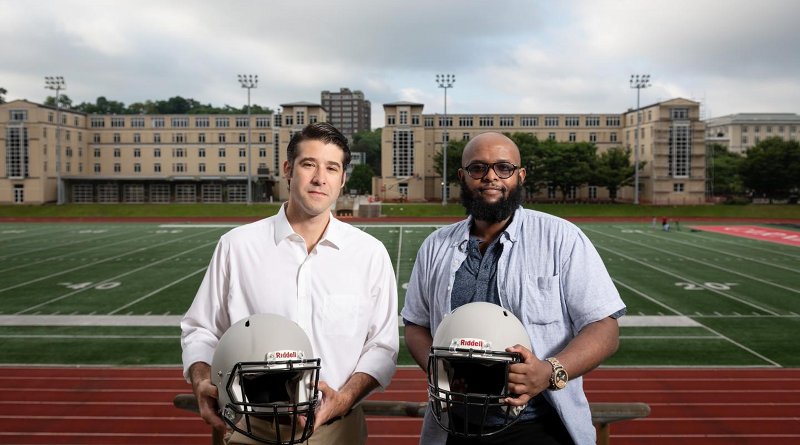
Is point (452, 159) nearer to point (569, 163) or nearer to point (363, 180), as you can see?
point (569, 163)

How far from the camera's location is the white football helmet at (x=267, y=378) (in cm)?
252

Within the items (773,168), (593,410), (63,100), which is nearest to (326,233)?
(593,410)

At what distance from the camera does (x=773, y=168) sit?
70062mm

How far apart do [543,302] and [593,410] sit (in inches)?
26.4

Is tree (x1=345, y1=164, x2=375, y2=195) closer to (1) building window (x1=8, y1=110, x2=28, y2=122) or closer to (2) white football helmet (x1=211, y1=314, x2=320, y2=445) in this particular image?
(1) building window (x1=8, y1=110, x2=28, y2=122)

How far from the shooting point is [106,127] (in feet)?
278

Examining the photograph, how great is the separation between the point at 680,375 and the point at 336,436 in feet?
27.8

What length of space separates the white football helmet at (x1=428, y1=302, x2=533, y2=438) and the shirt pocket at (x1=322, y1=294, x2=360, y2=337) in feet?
1.69

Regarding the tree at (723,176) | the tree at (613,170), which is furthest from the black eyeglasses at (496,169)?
the tree at (723,176)

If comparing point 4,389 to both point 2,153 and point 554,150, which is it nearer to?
point 554,150

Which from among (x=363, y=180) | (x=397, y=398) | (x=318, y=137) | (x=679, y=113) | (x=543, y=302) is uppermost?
(x=679, y=113)

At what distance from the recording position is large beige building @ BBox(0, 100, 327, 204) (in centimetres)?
7512

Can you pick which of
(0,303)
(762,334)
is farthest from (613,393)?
(0,303)

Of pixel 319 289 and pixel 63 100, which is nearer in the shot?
pixel 319 289
